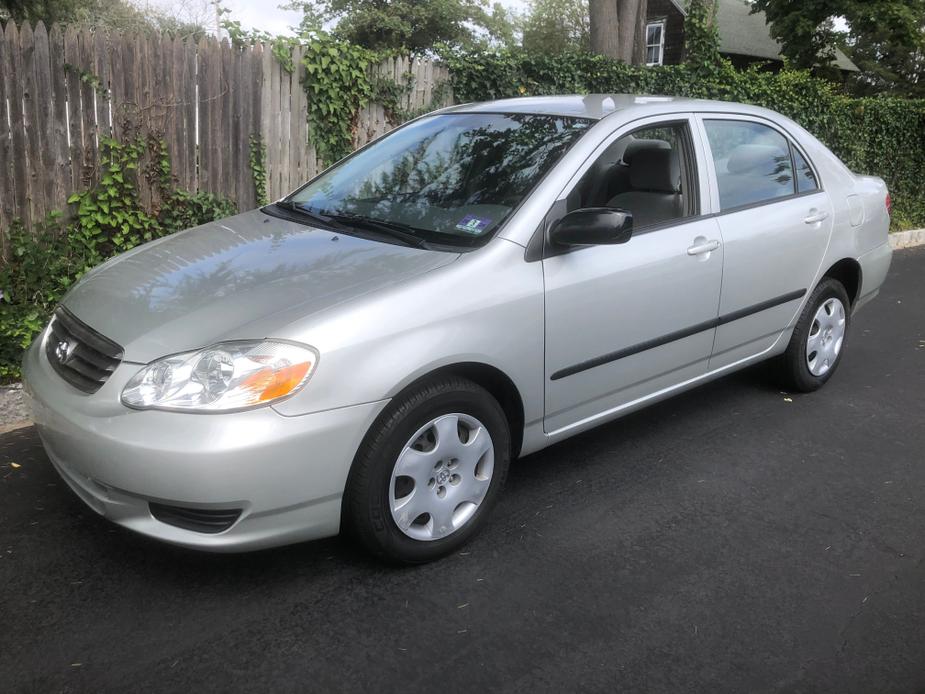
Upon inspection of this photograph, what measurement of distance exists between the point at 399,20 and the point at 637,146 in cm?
4182

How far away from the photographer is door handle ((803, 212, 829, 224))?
15.5ft

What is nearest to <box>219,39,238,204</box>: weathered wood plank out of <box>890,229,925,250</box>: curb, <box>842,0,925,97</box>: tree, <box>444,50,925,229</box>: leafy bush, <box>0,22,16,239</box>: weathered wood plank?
<box>0,22,16,239</box>: weathered wood plank

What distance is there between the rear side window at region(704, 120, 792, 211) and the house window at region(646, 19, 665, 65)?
3285cm

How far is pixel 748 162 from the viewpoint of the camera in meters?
4.54

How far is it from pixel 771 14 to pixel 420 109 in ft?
60.5

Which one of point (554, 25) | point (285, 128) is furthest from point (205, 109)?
point (554, 25)

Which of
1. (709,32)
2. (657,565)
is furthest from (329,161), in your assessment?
(709,32)

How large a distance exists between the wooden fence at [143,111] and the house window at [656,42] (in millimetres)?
31015

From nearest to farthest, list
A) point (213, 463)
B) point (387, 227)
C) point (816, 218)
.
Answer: point (213, 463) < point (387, 227) < point (816, 218)

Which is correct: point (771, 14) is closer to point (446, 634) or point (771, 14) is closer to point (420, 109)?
point (420, 109)

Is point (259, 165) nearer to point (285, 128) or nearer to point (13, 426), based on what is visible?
point (285, 128)

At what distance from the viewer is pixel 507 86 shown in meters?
8.30

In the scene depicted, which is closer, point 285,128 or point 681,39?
point 285,128

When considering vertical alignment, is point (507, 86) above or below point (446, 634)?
above
